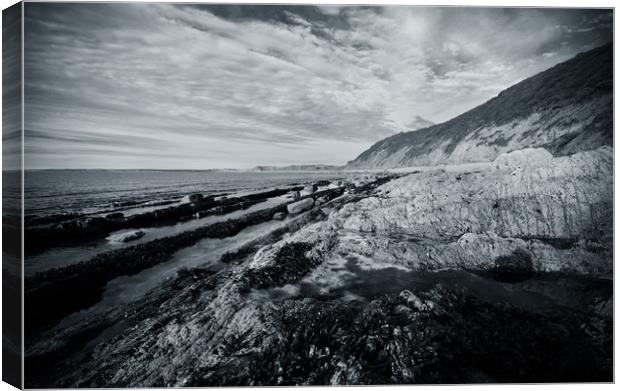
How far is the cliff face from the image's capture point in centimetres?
404

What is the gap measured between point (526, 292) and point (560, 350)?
25.0 inches

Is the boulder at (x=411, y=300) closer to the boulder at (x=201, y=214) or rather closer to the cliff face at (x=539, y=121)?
the cliff face at (x=539, y=121)

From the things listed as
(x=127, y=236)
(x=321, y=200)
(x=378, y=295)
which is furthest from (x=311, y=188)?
(x=127, y=236)

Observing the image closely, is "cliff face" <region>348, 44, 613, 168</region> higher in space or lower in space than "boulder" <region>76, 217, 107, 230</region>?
higher

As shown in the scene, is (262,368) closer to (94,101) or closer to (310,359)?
(310,359)

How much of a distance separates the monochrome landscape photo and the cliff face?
0.03 metres

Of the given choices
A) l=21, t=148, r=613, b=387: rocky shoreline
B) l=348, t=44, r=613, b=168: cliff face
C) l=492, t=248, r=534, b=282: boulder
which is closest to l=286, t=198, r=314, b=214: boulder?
l=21, t=148, r=613, b=387: rocky shoreline

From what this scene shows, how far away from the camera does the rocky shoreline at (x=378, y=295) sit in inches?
132

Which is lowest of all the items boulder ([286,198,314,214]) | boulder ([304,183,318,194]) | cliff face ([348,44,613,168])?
boulder ([286,198,314,214])

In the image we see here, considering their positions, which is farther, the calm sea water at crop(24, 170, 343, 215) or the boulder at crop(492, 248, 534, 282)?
the boulder at crop(492, 248, 534, 282)

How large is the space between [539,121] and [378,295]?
301cm

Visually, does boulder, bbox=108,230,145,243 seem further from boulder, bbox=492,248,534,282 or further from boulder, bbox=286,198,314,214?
boulder, bbox=492,248,534,282

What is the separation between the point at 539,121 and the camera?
4.16 m

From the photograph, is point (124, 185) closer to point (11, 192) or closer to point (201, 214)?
point (201, 214)
